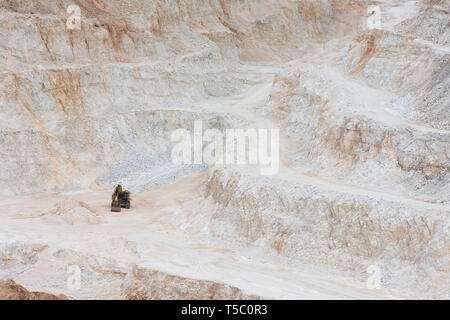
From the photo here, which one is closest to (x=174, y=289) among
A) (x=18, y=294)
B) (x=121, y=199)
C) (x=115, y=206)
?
(x=18, y=294)

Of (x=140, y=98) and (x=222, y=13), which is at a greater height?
(x=222, y=13)

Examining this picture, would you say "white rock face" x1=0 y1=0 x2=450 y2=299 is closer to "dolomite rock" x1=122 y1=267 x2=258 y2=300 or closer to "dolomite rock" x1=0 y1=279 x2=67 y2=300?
"dolomite rock" x1=122 y1=267 x2=258 y2=300

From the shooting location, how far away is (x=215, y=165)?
101ft

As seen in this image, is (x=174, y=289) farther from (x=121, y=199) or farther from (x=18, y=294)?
(x=121, y=199)

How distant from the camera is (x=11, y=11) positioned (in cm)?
3847

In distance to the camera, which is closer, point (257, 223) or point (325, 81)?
point (257, 223)

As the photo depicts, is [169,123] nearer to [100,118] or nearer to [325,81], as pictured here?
[100,118]

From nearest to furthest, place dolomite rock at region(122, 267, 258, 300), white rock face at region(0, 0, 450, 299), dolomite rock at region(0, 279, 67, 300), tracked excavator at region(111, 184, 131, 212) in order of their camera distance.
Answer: dolomite rock at region(122, 267, 258, 300) < dolomite rock at region(0, 279, 67, 300) < white rock face at region(0, 0, 450, 299) < tracked excavator at region(111, 184, 131, 212)

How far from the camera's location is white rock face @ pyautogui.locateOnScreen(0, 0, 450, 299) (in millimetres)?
20078

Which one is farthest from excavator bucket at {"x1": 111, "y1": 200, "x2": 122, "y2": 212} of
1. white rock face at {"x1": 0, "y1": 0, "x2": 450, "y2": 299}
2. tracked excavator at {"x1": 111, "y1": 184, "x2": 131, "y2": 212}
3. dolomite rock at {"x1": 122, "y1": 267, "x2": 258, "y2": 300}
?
dolomite rock at {"x1": 122, "y1": 267, "x2": 258, "y2": 300}

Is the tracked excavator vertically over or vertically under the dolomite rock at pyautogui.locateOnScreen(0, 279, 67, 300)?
over
